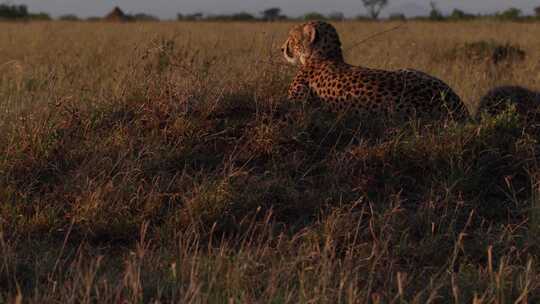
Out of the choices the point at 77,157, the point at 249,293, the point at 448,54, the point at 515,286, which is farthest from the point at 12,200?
the point at 448,54

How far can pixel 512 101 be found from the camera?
183 inches

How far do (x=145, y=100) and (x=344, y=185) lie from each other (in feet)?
4.59

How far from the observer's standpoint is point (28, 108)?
→ 424 centimetres

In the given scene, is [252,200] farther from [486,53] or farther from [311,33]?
[486,53]

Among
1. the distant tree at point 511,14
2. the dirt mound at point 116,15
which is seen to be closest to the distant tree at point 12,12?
the dirt mound at point 116,15

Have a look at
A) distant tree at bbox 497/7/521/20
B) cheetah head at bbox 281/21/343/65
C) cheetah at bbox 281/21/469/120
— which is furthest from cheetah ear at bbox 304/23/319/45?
distant tree at bbox 497/7/521/20

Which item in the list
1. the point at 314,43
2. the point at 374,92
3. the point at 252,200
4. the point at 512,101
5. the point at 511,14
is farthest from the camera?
the point at 511,14

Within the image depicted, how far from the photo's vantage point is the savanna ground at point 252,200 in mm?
2619

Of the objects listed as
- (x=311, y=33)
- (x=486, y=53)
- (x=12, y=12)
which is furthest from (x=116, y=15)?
(x=311, y=33)

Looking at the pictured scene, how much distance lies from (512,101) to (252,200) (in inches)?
84.4

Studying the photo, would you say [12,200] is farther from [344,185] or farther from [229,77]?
[229,77]

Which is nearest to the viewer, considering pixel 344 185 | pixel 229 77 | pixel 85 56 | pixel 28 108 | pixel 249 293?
pixel 249 293

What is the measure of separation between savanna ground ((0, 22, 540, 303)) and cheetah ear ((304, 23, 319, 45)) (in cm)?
41

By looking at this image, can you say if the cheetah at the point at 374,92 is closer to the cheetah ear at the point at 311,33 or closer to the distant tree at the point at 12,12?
the cheetah ear at the point at 311,33
